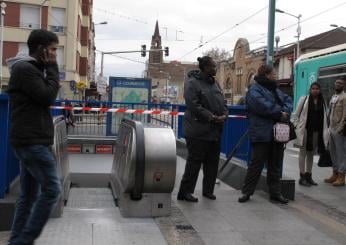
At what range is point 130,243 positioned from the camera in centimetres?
536

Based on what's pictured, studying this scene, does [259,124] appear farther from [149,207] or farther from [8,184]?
[8,184]

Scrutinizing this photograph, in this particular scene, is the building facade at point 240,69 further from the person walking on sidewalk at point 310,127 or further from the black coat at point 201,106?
the black coat at point 201,106

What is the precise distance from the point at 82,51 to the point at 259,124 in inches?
2248

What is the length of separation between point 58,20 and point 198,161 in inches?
1675

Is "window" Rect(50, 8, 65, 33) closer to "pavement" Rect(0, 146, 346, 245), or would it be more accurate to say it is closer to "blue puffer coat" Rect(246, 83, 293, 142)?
"pavement" Rect(0, 146, 346, 245)

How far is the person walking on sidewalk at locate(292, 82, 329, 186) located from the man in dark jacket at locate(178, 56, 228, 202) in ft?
7.16

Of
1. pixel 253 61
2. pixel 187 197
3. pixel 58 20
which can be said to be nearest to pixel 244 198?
pixel 187 197

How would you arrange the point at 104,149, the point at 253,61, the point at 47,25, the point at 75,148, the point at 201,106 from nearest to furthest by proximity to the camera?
the point at 201,106 → the point at 75,148 → the point at 104,149 → the point at 47,25 → the point at 253,61

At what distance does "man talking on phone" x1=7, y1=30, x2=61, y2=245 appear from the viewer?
432 cm

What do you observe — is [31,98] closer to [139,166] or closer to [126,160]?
[139,166]

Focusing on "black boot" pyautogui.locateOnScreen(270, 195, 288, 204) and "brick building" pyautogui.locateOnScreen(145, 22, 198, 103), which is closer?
"black boot" pyautogui.locateOnScreen(270, 195, 288, 204)

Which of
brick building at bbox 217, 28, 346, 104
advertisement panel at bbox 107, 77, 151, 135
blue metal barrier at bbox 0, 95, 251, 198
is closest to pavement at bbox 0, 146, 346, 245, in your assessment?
blue metal barrier at bbox 0, 95, 251, 198

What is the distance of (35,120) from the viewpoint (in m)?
4.39

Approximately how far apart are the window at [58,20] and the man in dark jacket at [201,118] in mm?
41923
